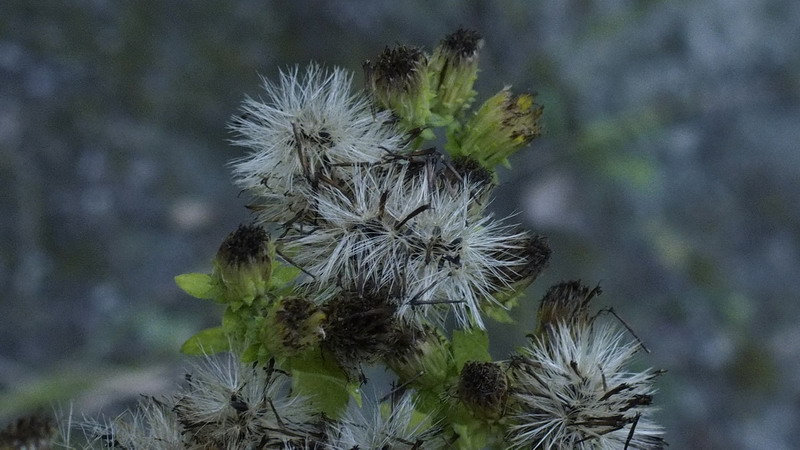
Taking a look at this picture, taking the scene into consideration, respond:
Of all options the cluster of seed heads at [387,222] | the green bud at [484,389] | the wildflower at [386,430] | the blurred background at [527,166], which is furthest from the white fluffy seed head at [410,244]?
the blurred background at [527,166]

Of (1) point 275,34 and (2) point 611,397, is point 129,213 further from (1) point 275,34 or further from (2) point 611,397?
(2) point 611,397

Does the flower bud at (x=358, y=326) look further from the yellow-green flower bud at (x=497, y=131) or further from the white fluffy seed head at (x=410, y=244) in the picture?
the yellow-green flower bud at (x=497, y=131)

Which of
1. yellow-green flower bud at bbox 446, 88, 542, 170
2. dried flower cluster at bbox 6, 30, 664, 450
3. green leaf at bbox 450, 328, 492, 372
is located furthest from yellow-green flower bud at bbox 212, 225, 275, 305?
yellow-green flower bud at bbox 446, 88, 542, 170

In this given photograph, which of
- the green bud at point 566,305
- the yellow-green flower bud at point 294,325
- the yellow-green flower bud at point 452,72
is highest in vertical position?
the yellow-green flower bud at point 452,72

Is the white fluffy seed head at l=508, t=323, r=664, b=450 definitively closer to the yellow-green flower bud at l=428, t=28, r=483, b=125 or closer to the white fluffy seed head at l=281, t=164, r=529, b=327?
the white fluffy seed head at l=281, t=164, r=529, b=327

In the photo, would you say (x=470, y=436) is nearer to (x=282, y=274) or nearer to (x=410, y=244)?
(x=410, y=244)

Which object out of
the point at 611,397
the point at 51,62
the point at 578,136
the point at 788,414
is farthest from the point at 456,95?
the point at 788,414

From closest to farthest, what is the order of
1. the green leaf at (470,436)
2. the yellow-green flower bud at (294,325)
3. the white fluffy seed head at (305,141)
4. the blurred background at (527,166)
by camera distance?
the yellow-green flower bud at (294,325), the green leaf at (470,436), the white fluffy seed head at (305,141), the blurred background at (527,166)

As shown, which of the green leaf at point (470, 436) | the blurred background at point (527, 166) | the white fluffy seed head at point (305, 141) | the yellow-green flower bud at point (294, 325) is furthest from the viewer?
the blurred background at point (527, 166)
